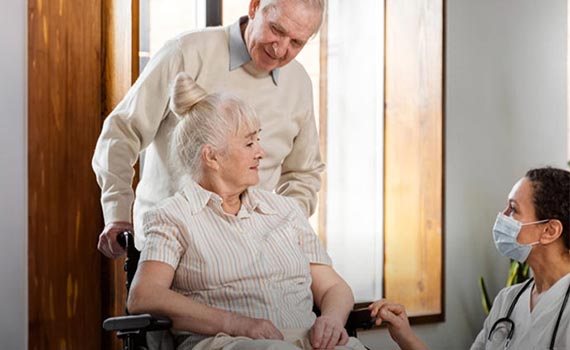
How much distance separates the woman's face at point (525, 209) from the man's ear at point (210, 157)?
887 mm

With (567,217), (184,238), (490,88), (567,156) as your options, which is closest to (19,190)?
(184,238)

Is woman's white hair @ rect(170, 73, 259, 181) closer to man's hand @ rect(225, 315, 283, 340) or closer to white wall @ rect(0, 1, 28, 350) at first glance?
man's hand @ rect(225, 315, 283, 340)

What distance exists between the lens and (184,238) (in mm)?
2213

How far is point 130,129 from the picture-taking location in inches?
100.0

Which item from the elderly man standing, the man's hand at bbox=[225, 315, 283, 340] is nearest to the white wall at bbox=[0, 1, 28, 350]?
the elderly man standing

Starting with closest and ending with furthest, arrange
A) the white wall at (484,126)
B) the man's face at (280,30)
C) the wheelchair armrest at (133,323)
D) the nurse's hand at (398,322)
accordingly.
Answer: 1. the wheelchair armrest at (133,323)
2. the nurse's hand at (398,322)
3. the man's face at (280,30)
4. the white wall at (484,126)

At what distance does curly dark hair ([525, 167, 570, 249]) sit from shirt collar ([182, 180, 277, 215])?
0.76 metres

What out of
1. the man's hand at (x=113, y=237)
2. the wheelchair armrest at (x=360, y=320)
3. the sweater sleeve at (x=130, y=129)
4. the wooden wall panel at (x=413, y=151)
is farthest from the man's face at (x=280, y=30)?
the wooden wall panel at (x=413, y=151)

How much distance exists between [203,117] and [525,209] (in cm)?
97

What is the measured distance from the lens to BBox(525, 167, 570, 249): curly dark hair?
2498 millimetres

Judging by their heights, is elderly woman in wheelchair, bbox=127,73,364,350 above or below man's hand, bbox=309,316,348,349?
above

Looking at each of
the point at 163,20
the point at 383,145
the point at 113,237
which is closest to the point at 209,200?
the point at 113,237

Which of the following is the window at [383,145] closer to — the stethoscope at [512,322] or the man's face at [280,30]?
the man's face at [280,30]

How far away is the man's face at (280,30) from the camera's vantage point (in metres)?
2.48
